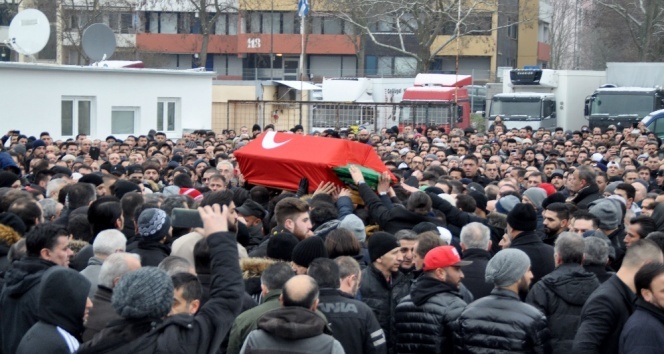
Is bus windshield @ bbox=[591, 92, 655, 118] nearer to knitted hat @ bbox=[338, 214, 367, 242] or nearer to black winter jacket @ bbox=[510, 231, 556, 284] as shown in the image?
black winter jacket @ bbox=[510, 231, 556, 284]

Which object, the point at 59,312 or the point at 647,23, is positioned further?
the point at 647,23

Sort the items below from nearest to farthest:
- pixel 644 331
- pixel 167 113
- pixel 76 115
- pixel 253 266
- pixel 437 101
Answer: pixel 644 331, pixel 253 266, pixel 76 115, pixel 167 113, pixel 437 101

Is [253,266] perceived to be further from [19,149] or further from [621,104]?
[621,104]

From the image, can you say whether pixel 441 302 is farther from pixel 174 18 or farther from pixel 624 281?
pixel 174 18

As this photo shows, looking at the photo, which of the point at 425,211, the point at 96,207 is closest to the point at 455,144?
the point at 425,211

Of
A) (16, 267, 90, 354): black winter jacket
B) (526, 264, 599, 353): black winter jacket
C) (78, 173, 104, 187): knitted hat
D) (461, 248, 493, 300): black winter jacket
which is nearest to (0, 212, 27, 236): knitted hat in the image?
(16, 267, 90, 354): black winter jacket

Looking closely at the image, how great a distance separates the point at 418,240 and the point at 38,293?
2.83m

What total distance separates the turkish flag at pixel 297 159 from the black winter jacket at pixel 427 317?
15.4 feet

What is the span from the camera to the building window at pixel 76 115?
27.2 m

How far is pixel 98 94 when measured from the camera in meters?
27.6

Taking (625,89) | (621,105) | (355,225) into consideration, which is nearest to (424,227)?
(355,225)

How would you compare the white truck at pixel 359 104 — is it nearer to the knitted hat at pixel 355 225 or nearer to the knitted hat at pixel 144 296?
the knitted hat at pixel 355 225

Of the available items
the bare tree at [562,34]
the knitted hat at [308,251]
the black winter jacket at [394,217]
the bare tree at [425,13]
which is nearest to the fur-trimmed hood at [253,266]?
the knitted hat at [308,251]

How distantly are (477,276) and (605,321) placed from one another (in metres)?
1.79
